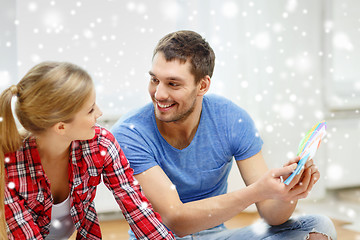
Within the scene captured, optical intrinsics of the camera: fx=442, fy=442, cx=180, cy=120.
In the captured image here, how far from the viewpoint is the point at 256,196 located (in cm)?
122

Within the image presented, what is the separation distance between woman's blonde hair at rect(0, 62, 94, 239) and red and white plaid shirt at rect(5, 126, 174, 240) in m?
0.06

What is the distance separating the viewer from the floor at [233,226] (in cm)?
206

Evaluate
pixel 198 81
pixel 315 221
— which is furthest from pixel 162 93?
pixel 315 221

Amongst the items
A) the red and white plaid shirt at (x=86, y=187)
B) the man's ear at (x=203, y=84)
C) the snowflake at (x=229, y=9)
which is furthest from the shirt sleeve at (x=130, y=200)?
the snowflake at (x=229, y=9)

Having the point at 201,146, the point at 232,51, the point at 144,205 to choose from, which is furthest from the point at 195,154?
the point at 232,51

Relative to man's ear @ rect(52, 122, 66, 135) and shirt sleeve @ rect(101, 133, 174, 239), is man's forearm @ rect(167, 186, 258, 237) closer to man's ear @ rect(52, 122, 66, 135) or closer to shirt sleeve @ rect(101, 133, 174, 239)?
shirt sleeve @ rect(101, 133, 174, 239)

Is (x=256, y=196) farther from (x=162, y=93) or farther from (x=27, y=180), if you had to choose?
(x=27, y=180)


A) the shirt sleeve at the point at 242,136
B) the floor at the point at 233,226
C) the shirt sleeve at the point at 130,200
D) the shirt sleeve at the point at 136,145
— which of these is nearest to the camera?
the shirt sleeve at the point at 130,200

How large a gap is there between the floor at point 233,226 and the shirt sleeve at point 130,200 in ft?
3.09

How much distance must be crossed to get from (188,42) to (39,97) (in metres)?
0.53

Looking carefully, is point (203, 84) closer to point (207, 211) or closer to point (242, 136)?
point (242, 136)

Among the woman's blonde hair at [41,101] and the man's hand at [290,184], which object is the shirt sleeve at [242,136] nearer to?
the man's hand at [290,184]

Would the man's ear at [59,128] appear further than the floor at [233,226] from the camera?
No

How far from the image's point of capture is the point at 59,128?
110 centimetres
